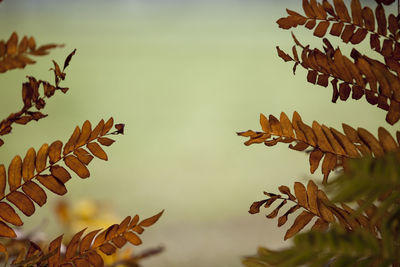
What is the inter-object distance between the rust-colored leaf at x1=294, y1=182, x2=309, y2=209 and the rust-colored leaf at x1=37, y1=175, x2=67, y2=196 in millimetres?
202

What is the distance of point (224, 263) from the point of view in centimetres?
213

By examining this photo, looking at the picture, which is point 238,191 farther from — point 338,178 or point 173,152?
point 338,178

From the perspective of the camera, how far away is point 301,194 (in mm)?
404

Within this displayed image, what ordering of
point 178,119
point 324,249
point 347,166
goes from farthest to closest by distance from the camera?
point 178,119
point 347,166
point 324,249

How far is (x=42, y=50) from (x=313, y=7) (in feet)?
1.01

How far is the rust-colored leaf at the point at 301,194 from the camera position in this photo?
40 cm

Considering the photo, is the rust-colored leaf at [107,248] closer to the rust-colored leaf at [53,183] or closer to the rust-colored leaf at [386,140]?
the rust-colored leaf at [53,183]

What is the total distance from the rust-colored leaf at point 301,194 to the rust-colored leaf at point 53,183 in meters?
0.20

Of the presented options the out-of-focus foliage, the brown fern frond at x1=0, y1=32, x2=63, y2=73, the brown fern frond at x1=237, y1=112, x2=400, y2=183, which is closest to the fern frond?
the out-of-focus foliage

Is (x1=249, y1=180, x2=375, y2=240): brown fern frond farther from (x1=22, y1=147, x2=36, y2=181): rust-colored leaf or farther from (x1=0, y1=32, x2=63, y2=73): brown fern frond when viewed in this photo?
(x1=0, y1=32, x2=63, y2=73): brown fern frond

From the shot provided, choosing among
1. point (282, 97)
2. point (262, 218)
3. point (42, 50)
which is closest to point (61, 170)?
point (42, 50)

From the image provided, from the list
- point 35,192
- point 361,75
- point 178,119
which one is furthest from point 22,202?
point 178,119

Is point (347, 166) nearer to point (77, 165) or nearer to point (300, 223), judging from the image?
point (300, 223)

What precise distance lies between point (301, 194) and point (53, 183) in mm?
217
